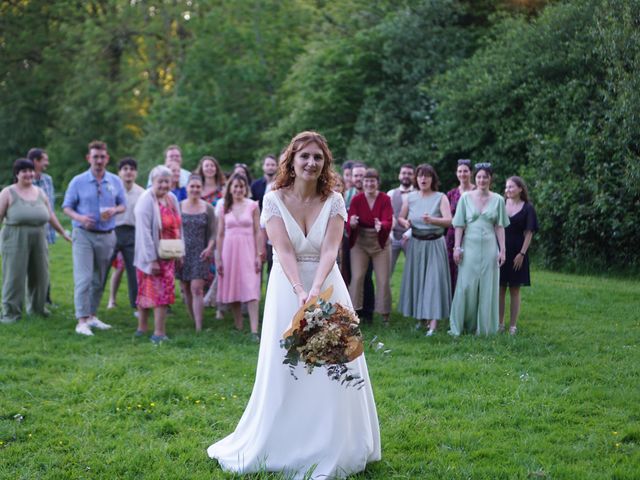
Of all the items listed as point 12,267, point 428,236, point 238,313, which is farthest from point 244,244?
point 12,267

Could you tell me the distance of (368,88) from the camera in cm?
2427

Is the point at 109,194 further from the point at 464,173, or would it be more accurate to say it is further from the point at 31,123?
the point at 31,123

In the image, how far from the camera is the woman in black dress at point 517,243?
10273 millimetres

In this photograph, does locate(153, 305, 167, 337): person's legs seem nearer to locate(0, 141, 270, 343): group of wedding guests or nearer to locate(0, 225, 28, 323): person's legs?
locate(0, 141, 270, 343): group of wedding guests

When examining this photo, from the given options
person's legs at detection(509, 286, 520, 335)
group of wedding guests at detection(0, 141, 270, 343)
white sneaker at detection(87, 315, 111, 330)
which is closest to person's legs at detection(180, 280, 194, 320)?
group of wedding guests at detection(0, 141, 270, 343)

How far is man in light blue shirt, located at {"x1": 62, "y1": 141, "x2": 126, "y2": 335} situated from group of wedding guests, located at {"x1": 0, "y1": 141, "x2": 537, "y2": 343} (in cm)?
1

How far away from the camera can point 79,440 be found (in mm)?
5930

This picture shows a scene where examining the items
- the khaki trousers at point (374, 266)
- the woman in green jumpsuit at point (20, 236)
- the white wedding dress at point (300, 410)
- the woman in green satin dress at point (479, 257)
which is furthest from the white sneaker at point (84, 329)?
the white wedding dress at point (300, 410)

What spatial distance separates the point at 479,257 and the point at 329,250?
16.7 ft

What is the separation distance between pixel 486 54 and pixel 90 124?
23489 millimetres

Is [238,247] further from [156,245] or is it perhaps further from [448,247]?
[448,247]

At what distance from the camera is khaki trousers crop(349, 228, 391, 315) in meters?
10.8

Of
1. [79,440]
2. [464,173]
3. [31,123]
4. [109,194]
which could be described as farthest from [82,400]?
[31,123]

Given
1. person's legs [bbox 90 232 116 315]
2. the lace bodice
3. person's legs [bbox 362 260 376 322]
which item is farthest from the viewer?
person's legs [bbox 362 260 376 322]
